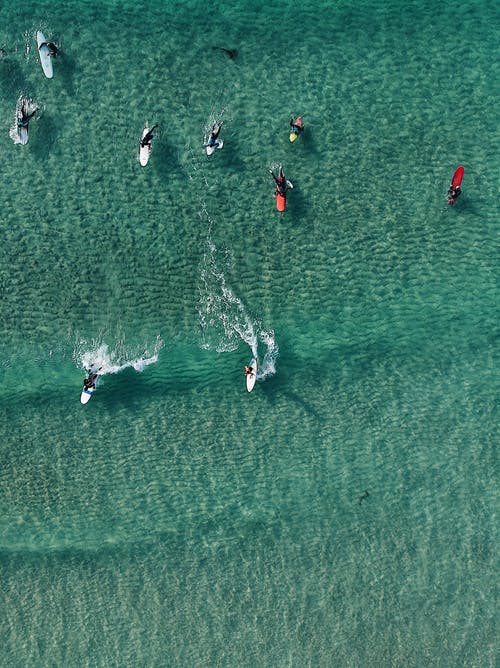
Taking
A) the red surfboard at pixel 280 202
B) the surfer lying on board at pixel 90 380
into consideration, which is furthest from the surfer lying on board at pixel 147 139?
the surfer lying on board at pixel 90 380

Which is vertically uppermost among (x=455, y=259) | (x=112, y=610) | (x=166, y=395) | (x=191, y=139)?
(x=191, y=139)

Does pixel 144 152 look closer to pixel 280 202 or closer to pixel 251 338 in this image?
pixel 280 202

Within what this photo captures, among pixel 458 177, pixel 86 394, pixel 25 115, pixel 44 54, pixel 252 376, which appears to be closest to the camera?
pixel 458 177

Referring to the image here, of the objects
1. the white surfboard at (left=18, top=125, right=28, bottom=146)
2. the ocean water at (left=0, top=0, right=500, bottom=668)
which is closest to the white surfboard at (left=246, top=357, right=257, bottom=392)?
the ocean water at (left=0, top=0, right=500, bottom=668)

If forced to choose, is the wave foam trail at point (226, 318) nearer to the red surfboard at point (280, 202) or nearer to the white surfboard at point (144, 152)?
the red surfboard at point (280, 202)

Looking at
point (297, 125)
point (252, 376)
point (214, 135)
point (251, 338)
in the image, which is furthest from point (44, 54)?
point (252, 376)

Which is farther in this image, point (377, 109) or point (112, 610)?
point (112, 610)

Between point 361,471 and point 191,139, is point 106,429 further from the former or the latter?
point 191,139

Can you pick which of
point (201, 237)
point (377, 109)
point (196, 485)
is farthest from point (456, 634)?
point (377, 109)
